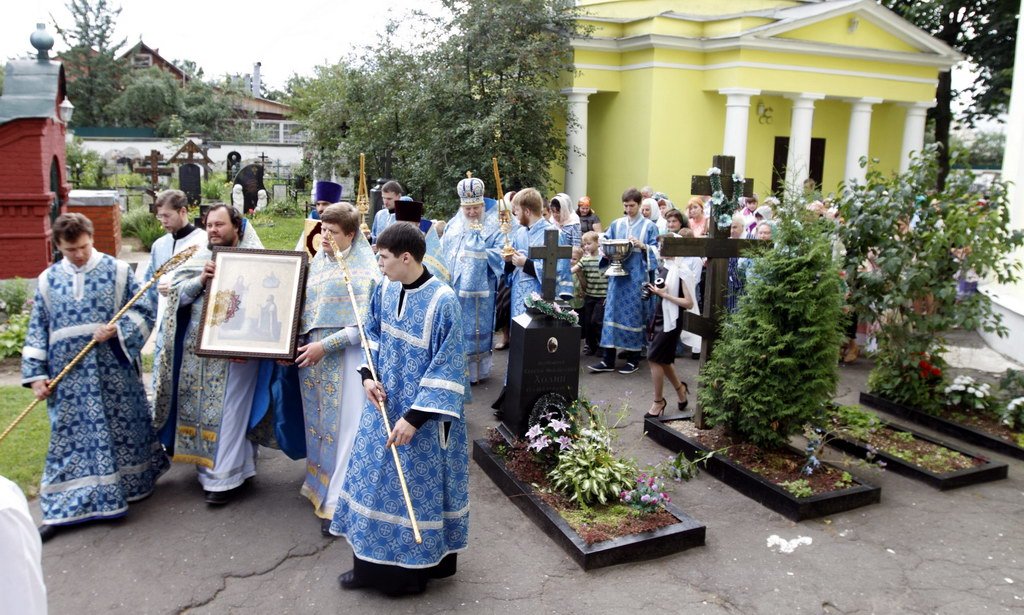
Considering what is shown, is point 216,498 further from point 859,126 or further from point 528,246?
point 859,126

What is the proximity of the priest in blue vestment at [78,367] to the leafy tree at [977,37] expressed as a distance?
2179 centimetres

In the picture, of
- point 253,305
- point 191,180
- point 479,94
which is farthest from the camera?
point 191,180

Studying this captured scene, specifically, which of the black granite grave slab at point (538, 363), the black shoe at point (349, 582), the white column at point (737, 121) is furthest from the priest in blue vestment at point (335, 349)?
the white column at point (737, 121)

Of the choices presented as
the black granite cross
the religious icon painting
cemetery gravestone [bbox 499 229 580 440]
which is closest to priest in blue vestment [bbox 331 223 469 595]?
the religious icon painting

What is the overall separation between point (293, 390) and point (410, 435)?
1.77 m

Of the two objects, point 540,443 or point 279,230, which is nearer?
point 540,443

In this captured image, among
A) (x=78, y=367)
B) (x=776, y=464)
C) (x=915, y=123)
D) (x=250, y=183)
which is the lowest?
(x=776, y=464)

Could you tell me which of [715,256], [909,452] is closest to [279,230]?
[715,256]

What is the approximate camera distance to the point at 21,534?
157 cm

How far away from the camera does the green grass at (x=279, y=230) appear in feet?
60.4

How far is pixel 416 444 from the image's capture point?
12.8 ft

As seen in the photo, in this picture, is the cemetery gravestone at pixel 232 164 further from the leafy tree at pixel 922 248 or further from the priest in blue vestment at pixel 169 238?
the leafy tree at pixel 922 248

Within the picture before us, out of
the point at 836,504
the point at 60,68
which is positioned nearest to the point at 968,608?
the point at 836,504

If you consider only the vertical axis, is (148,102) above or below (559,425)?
above
